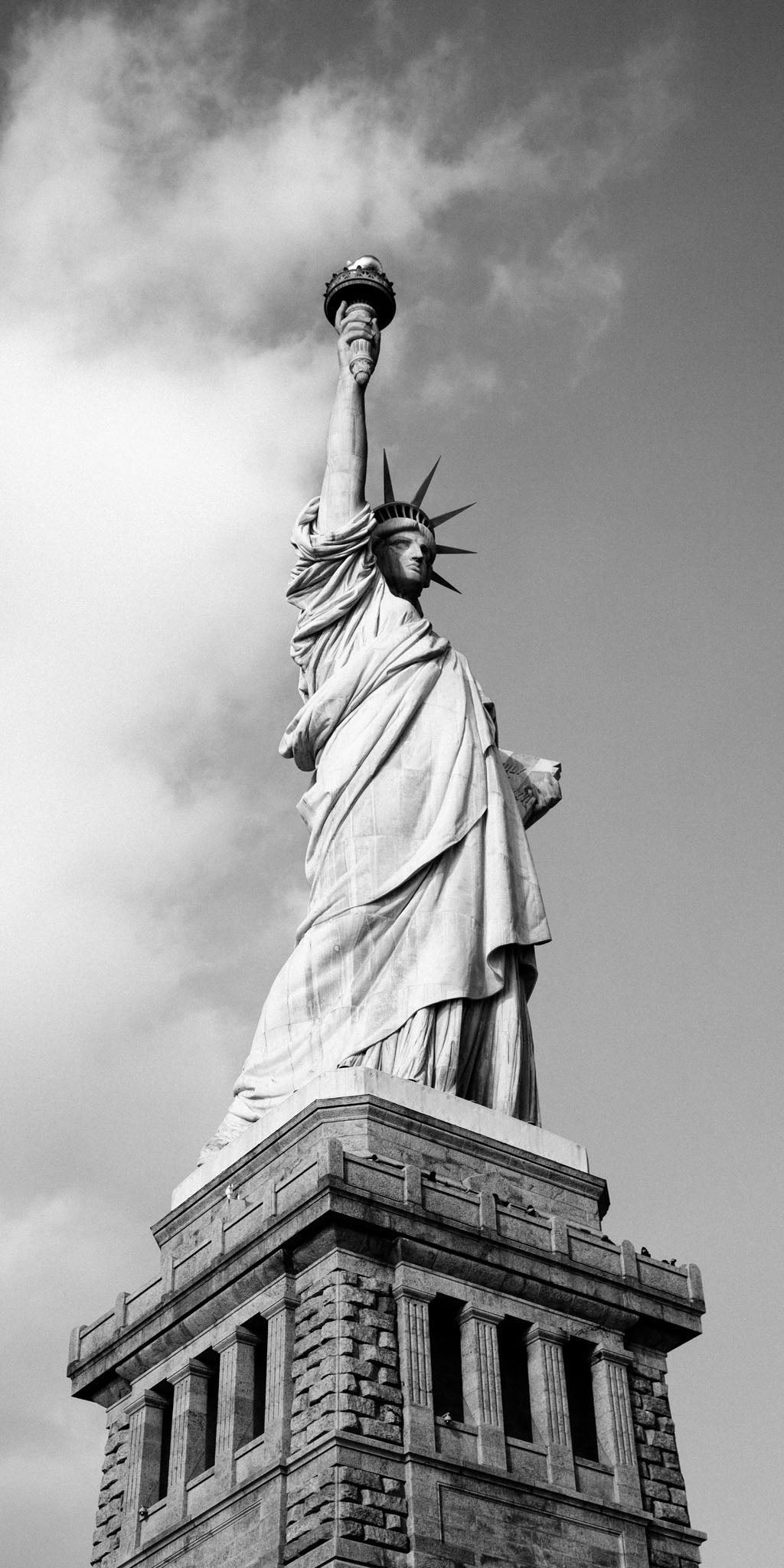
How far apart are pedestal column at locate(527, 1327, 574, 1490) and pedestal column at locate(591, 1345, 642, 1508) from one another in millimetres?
652

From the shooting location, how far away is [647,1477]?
93.5 ft

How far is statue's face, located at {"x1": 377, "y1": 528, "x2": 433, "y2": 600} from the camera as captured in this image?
3794 centimetres

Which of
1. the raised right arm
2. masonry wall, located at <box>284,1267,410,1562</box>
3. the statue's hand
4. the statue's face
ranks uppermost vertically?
the statue's hand

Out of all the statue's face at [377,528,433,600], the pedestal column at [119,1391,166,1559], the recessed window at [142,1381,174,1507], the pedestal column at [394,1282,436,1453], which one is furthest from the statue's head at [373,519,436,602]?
the pedestal column at [119,1391,166,1559]

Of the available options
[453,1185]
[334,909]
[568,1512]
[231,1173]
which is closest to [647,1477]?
[568,1512]

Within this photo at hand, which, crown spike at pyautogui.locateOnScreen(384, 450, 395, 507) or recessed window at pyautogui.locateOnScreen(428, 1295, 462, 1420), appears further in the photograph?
crown spike at pyautogui.locateOnScreen(384, 450, 395, 507)

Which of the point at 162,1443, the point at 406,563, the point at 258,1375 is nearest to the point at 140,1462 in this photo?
the point at 162,1443

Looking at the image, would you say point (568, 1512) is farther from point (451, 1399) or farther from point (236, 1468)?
point (236, 1468)

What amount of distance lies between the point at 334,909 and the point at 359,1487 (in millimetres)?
9940

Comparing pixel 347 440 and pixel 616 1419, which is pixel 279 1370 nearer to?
pixel 616 1419

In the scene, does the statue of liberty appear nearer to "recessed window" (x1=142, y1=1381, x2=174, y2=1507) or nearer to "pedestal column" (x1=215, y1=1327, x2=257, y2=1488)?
"recessed window" (x1=142, y1=1381, x2=174, y2=1507)

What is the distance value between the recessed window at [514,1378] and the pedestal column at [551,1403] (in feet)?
0.45

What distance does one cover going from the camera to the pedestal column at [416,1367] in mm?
26094

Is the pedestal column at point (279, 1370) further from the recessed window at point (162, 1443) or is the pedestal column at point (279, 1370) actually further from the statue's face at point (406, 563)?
the statue's face at point (406, 563)
